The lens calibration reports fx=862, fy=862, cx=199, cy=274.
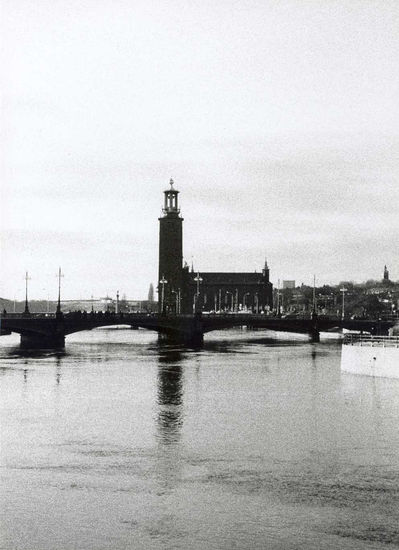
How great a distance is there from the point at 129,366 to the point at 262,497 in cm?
4421

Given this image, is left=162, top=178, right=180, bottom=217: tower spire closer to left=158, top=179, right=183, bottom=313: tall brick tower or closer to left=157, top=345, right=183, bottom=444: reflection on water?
left=158, top=179, right=183, bottom=313: tall brick tower

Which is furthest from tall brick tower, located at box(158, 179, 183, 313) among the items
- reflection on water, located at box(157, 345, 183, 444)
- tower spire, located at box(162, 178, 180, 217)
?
reflection on water, located at box(157, 345, 183, 444)

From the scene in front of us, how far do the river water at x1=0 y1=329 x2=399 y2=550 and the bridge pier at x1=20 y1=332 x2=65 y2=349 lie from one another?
3525cm

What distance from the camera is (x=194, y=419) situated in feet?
127

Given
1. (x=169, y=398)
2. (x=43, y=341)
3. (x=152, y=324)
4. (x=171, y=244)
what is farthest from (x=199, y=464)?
(x=171, y=244)

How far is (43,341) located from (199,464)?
67.1 m

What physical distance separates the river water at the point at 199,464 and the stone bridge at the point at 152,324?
33648mm

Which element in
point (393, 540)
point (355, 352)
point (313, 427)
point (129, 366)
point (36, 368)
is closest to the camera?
point (393, 540)

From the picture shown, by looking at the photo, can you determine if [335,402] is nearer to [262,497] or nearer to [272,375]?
[272,375]

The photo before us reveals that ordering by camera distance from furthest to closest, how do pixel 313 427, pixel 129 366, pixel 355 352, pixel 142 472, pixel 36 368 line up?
pixel 129 366, pixel 36 368, pixel 355 352, pixel 313 427, pixel 142 472

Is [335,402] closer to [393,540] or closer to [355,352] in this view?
[355,352]

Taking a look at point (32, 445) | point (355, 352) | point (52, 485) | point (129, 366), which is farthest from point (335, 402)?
point (129, 366)

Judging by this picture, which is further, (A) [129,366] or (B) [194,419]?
(A) [129,366]

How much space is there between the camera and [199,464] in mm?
28609
